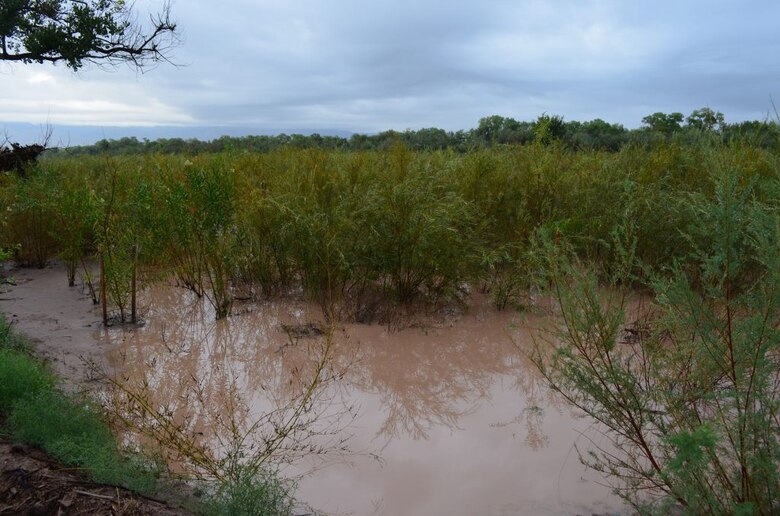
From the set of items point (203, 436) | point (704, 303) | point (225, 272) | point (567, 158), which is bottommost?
point (203, 436)

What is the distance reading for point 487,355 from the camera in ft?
17.0

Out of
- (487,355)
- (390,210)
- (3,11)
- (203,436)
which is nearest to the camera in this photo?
(203,436)

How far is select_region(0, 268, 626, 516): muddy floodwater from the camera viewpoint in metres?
3.23

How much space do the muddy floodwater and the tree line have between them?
6.31 feet

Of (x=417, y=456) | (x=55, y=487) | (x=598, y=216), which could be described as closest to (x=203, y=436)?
(x=55, y=487)

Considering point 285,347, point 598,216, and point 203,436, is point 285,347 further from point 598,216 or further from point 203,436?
point 598,216

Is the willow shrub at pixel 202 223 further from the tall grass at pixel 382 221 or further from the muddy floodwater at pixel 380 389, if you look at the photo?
the muddy floodwater at pixel 380 389

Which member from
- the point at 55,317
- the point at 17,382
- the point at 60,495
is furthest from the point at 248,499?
the point at 55,317

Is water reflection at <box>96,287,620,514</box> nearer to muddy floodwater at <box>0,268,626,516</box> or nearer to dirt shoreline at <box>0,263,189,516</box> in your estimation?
muddy floodwater at <box>0,268,626,516</box>

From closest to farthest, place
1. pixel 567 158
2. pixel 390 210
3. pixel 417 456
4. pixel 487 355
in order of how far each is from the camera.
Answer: pixel 417 456 → pixel 487 355 → pixel 390 210 → pixel 567 158

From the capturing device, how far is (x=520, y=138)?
1623 cm

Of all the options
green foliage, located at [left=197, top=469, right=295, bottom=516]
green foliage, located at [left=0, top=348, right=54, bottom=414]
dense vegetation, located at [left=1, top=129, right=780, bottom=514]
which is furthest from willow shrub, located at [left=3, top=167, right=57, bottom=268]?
green foliage, located at [left=197, top=469, right=295, bottom=516]

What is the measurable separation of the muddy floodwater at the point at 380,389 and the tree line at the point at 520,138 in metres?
1.92

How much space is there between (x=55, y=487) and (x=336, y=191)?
4.06 meters
